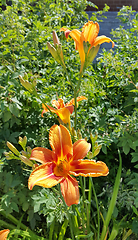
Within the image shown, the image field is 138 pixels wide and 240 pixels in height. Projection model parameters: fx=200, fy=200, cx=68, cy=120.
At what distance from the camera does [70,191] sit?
28.6 inches

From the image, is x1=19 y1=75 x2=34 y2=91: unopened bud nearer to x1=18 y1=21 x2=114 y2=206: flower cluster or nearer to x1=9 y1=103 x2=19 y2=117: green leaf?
x1=18 y1=21 x2=114 y2=206: flower cluster

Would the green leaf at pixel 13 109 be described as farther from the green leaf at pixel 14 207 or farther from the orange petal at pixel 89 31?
the orange petal at pixel 89 31

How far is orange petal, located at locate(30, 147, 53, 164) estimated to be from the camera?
0.78m

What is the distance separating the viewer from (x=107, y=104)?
178 cm

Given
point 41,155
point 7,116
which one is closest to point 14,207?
point 7,116

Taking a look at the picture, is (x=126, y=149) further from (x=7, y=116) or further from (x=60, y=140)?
(x=7, y=116)

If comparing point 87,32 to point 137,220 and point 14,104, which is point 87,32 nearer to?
point 14,104

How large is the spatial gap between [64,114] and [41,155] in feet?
0.70

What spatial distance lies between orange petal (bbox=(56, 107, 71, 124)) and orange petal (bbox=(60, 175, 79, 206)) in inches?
11.0

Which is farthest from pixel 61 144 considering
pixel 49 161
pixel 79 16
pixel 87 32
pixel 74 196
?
pixel 79 16

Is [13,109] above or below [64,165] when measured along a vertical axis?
above

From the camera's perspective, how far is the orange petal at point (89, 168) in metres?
0.76

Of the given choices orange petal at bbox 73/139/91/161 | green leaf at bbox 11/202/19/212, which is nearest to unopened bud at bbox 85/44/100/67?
orange petal at bbox 73/139/91/161

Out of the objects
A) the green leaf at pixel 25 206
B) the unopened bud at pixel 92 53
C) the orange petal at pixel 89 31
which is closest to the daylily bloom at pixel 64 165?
the unopened bud at pixel 92 53
